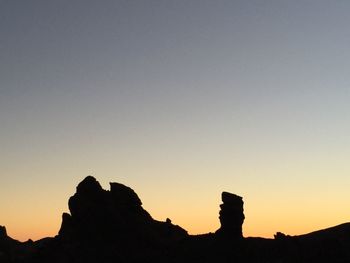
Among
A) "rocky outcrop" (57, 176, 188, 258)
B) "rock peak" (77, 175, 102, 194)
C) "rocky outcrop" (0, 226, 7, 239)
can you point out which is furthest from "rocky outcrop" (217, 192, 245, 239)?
"rocky outcrop" (0, 226, 7, 239)

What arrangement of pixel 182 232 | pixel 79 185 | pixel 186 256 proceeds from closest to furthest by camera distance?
1. pixel 186 256
2. pixel 79 185
3. pixel 182 232

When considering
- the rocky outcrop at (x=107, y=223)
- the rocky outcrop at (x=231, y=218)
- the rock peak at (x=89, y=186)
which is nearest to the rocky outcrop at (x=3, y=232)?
the rocky outcrop at (x=107, y=223)

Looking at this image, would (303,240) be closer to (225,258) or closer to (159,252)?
(225,258)

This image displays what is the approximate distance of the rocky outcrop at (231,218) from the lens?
89.6 m

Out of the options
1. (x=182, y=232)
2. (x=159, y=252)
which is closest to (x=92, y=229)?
(x=159, y=252)

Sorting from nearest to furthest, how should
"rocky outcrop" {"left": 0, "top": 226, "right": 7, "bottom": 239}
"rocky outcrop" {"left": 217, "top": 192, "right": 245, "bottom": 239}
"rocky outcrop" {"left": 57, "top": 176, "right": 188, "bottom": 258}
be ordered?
"rocky outcrop" {"left": 217, "top": 192, "right": 245, "bottom": 239}, "rocky outcrop" {"left": 57, "top": 176, "right": 188, "bottom": 258}, "rocky outcrop" {"left": 0, "top": 226, "right": 7, "bottom": 239}

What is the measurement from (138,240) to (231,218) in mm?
17673

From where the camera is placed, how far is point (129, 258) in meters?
87.4

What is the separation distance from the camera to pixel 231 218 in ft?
294

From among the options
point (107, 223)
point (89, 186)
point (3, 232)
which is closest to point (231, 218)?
point (107, 223)

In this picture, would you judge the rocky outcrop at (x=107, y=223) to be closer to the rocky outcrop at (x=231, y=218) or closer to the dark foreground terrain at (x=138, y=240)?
the dark foreground terrain at (x=138, y=240)

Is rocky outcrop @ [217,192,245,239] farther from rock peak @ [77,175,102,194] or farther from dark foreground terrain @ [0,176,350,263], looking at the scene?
rock peak @ [77,175,102,194]

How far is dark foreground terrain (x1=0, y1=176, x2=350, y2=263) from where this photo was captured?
283ft

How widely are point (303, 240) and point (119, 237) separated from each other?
117 feet
